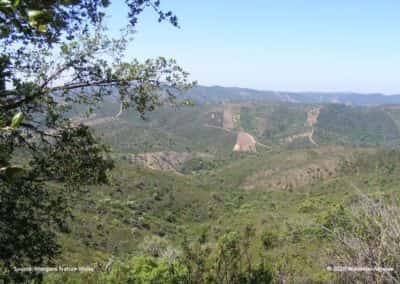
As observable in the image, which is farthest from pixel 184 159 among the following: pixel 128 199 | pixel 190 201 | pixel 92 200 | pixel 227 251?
pixel 227 251

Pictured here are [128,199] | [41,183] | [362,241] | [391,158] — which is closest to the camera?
[362,241]

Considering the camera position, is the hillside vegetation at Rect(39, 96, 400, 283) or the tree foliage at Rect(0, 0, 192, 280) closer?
the tree foliage at Rect(0, 0, 192, 280)

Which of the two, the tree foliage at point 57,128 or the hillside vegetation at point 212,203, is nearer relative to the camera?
the tree foliage at point 57,128

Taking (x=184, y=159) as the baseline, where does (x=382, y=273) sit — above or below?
above

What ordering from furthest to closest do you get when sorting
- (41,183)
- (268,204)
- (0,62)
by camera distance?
(268,204) < (41,183) < (0,62)

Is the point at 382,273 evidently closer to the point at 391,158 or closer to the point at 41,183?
the point at 41,183

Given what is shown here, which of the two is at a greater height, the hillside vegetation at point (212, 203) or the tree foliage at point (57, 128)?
the tree foliage at point (57, 128)

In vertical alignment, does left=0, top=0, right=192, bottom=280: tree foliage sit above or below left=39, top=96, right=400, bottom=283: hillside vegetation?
above

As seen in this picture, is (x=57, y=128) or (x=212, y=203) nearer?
(x=57, y=128)

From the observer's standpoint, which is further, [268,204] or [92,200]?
[268,204]

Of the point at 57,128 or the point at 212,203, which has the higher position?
the point at 57,128

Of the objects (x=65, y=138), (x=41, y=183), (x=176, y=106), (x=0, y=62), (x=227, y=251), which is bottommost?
(x=227, y=251)

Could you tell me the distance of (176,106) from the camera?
5.82 m

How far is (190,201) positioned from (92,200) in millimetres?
27262
